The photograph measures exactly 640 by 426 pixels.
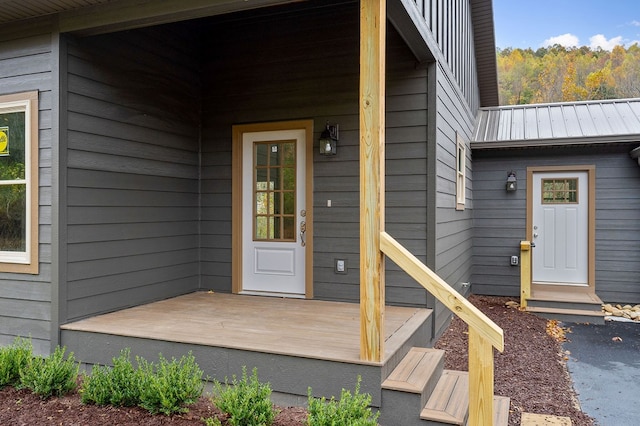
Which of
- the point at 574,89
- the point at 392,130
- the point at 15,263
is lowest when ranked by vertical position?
the point at 15,263

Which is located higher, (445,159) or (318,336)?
(445,159)

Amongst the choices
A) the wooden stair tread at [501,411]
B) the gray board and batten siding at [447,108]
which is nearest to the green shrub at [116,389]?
the wooden stair tread at [501,411]

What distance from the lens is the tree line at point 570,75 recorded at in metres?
A: 23.0

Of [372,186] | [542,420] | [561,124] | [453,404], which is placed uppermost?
[561,124]

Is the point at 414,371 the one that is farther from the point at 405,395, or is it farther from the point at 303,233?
the point at 303,233

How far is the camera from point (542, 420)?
3.30 metres

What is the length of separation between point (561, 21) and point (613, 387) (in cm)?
4411

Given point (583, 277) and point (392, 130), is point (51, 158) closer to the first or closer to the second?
point (392, 130)

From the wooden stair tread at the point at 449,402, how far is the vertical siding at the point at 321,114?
1.36m

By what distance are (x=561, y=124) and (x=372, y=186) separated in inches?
239

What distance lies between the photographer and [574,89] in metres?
23.0

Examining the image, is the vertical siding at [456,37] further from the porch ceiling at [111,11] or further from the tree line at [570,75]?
the tree line at [570,75]

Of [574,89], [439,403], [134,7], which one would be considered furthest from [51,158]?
[574,89]

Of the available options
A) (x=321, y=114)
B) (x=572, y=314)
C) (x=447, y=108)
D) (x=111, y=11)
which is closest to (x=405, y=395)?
(x=321, y=114)
